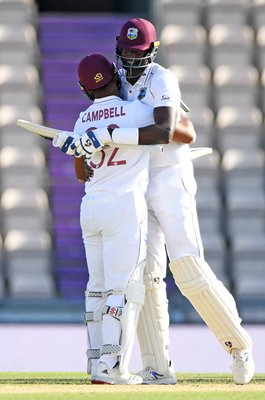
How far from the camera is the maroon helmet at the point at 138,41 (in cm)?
636

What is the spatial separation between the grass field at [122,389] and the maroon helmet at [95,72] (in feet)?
4.43

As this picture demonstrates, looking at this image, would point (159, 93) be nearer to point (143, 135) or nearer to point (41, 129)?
point (143, 135)

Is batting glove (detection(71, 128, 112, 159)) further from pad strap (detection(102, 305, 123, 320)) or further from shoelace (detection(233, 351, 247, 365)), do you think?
shoelace (detection(233, 351, 247, 365))

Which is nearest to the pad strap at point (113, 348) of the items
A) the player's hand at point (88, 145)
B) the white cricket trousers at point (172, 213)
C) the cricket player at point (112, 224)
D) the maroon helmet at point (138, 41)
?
the cricket player at point (112, 224)

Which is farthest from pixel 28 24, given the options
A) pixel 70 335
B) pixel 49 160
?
pixel 70 335

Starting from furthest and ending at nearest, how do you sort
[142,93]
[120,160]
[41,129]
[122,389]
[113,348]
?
[41,129] < [142,93] < [120,160] < [113,348] < [122,389]

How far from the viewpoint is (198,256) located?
6332mm

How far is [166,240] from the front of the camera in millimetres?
6336

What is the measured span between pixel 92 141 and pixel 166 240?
1.85 ft

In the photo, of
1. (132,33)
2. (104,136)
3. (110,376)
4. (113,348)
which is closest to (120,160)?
Result: (104,136)

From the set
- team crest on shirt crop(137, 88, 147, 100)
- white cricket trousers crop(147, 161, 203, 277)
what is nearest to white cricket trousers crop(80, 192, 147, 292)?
white cricket trousers crop(147, 161, 203, 277)

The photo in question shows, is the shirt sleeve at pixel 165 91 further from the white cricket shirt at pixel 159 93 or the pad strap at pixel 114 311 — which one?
the pad strap at pixel 114 311

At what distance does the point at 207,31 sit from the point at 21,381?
6.60m

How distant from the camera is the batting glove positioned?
6188 millimetres
